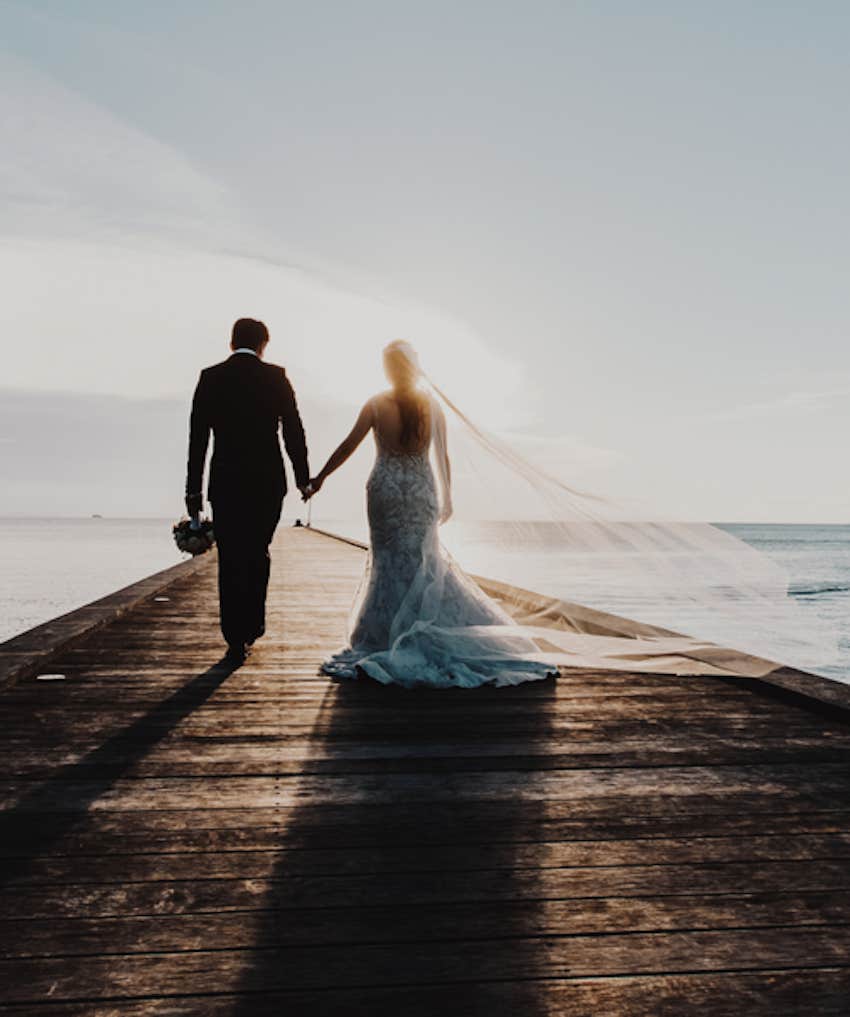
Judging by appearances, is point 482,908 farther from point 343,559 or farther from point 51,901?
point 343,559

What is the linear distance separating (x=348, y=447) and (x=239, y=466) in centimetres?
77

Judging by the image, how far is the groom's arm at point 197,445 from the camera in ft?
20.1

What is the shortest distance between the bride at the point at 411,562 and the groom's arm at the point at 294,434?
7.7 inches

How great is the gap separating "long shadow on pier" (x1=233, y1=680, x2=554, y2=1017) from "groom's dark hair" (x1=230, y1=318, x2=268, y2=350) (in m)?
3.25

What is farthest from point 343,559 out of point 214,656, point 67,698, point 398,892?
point 398,892

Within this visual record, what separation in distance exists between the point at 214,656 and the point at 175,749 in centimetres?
264

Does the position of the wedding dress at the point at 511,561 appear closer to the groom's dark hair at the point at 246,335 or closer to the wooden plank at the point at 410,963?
the groom's dark hair at the point at 246,335

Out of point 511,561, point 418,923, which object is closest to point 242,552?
point 511,561

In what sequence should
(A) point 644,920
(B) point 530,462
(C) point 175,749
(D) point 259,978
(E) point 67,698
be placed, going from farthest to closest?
(B) point 530,462 → (E) point 67,698 → (C) point 175,749 → (A) point 644,920 → (D) point 259,978

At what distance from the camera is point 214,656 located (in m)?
6.38

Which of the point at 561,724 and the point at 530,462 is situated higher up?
the point at 530,462

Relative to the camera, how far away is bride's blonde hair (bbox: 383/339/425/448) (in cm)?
590

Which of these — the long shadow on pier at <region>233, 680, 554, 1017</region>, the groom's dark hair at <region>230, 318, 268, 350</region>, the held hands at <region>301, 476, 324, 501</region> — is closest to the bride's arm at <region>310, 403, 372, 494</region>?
the held hands at <region>301, 476, 324, 501</region>

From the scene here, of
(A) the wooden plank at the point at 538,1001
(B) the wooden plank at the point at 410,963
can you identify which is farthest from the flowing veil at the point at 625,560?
(A) the wooden plank at the point at 538,1001
